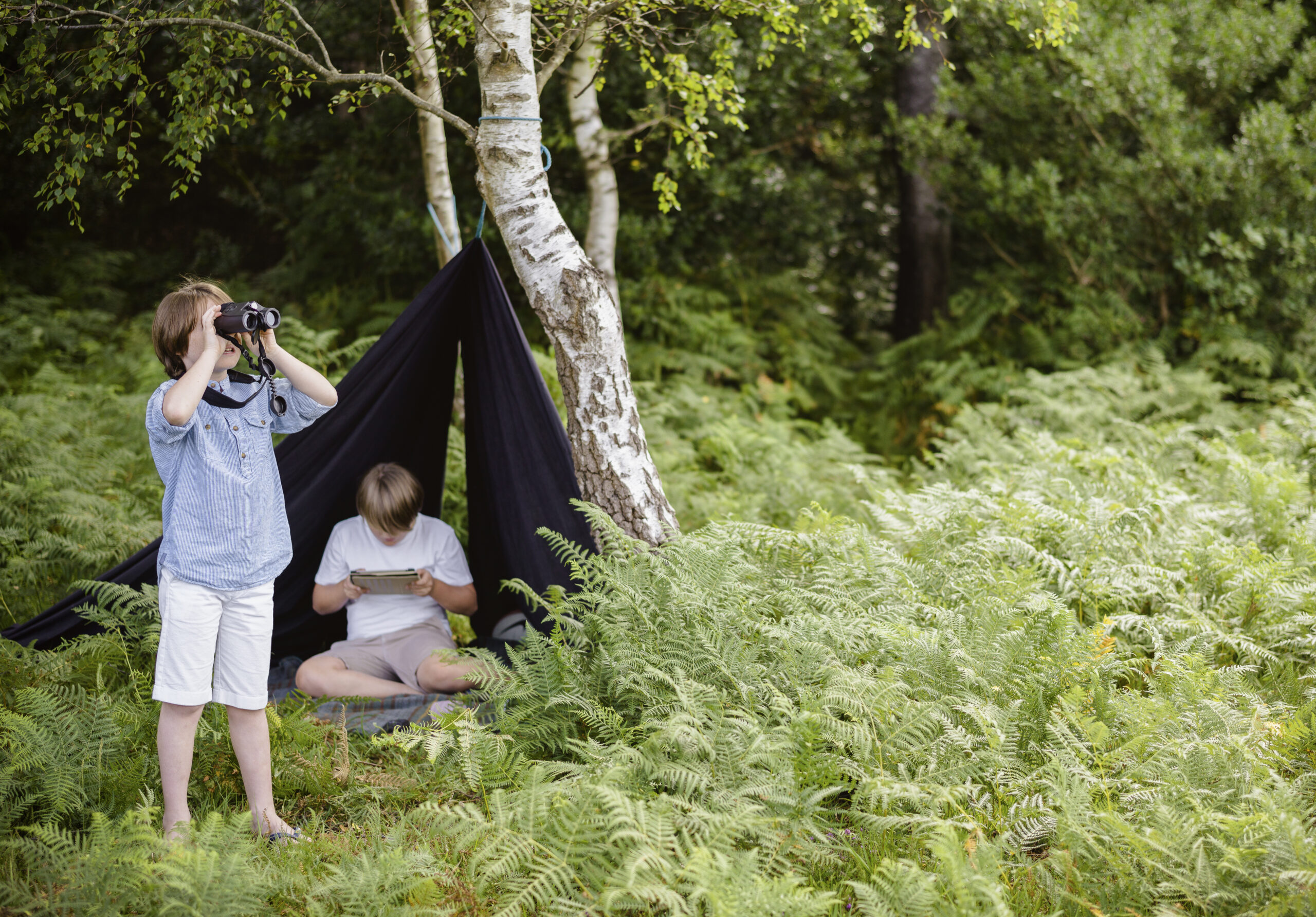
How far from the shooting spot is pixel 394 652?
398cm

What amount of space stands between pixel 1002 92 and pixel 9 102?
7.85m

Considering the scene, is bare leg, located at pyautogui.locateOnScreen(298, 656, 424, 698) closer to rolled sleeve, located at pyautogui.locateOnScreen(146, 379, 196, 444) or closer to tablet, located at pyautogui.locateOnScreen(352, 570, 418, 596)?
tablet, located at pyautogui.locateOnScreen(352, 570, 418, 596)

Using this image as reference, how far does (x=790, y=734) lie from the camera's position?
277cm

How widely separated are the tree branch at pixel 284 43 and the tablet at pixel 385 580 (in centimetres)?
199

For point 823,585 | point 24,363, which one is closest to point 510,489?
point 823,585

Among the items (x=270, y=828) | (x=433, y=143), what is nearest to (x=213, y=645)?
(x=270, y=828)

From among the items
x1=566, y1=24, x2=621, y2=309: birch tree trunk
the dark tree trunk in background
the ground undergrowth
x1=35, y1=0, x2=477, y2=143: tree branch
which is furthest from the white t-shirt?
the dark tree trunk in background

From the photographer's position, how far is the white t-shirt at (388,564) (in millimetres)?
4016

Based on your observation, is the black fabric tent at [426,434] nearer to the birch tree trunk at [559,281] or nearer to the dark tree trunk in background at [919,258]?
the birch tree trunk at [559,281]

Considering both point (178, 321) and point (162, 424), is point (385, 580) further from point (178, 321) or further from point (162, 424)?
point (178, 321)

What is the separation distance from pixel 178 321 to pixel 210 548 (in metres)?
0.72

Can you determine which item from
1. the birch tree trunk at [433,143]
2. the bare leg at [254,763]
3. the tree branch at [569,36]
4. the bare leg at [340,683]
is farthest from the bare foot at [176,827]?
the birch tree trunk at [433,143]

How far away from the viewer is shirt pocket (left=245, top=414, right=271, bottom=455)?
2.80m

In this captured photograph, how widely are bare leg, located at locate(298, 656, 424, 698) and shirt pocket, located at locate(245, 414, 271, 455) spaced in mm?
1333
